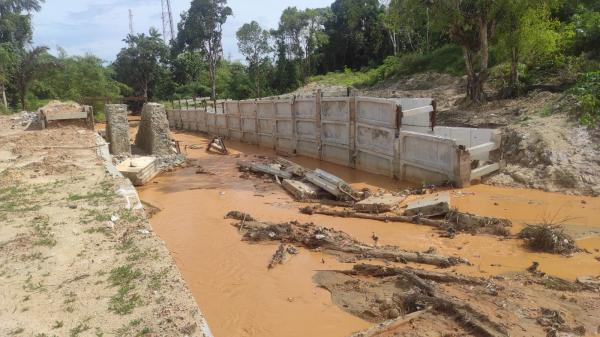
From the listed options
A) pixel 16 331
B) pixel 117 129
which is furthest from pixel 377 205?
pixel 117 129

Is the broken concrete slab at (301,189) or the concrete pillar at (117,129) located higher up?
the concrete pillar at (117,129)

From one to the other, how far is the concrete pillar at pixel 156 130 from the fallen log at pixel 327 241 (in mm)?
8790

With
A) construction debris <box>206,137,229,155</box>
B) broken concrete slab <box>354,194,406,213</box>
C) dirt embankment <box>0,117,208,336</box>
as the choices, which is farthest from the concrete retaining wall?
dirt embankment <box>0,117,208,336</box>

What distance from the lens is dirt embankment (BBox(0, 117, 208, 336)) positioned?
389cm

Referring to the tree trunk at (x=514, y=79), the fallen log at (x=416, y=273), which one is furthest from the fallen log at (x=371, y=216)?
the tree trunk at (x=514, y=79)

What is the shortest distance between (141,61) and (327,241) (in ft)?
141

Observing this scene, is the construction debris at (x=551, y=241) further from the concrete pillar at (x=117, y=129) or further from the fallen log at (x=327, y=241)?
the concrete pillar at (x=117, y=129)

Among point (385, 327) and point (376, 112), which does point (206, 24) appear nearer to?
point (376, 112)

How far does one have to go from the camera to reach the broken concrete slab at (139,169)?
1326 cm

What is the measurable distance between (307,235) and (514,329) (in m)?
4.06

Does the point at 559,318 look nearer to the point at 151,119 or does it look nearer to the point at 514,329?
the point at 514,329

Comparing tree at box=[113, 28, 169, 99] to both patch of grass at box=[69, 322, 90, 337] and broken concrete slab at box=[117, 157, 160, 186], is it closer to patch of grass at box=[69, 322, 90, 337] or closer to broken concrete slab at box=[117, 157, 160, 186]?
broken concrete slab at box=[117, 157, 160, 186]

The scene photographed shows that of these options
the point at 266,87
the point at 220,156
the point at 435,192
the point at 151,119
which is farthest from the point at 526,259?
the point at 266,87

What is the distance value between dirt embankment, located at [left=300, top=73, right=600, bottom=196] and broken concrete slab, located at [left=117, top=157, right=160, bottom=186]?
10.2 meters
